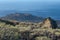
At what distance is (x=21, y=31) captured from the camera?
1079cm

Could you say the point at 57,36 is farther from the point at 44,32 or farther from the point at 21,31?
the point at 21,31

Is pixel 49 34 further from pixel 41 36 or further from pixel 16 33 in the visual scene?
pixel 16 33

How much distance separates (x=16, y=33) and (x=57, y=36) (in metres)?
1.69

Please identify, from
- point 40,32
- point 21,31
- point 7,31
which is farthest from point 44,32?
point 7,31

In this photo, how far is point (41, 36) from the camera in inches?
419

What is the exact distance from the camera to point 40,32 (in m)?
10.9

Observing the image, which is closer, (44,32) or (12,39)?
(12,39)

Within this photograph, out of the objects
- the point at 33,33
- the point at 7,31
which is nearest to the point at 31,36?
the point at 33,33

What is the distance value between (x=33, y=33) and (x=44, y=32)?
458 millimetres

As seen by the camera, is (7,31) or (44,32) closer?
(7,31)

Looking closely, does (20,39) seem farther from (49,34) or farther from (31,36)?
(49,34)

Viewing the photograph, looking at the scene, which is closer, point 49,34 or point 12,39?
point 12,39

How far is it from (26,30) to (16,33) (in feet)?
2.46

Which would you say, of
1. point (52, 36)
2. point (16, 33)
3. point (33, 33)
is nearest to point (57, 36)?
point (52, 36)
